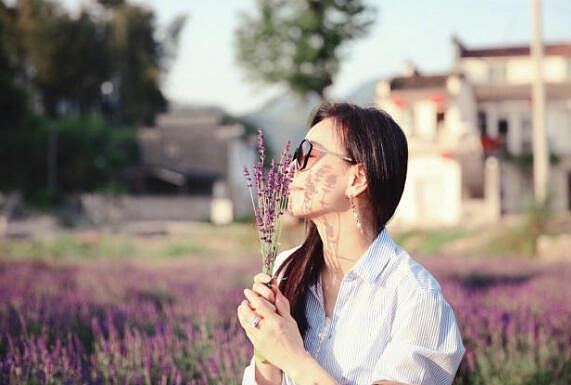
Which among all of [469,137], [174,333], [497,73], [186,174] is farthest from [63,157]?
[174,333]

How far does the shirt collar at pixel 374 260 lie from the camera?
1986 millimetres

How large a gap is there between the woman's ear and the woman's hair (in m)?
0.02

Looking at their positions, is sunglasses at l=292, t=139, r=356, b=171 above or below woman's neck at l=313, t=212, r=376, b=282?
above

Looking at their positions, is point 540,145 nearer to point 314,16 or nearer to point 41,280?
point 41,280

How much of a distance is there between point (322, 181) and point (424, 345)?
1.75 feet

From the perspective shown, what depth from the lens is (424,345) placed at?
1.82 metres

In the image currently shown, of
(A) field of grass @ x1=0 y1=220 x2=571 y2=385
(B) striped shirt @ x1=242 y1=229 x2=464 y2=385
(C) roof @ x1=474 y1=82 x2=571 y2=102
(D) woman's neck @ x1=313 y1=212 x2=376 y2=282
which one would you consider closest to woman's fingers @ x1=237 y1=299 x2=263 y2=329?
(B) striped shirt @ x1=242 y1=229 x2=464 y2=385

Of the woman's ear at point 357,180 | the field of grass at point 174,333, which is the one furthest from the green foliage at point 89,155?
the woman's ear at point 357,180

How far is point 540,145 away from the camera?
16391 millimetres

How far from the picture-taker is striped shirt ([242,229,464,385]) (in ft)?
5.98

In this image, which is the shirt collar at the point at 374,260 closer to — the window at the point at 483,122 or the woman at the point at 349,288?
the woman at the point at 349,288

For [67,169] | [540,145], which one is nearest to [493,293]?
[540,145]

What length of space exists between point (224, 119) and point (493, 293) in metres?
38.7

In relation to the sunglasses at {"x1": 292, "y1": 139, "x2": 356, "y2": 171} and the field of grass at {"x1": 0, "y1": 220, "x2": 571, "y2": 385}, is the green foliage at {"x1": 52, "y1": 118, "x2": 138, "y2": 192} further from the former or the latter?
the sunglasses at {"x1": 292, "y1": 139, "x2": 356, "y2": 171}
